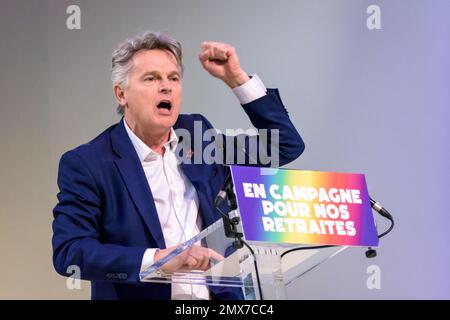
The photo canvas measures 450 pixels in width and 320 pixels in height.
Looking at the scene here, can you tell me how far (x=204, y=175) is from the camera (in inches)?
107

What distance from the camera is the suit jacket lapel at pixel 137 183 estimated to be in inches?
100

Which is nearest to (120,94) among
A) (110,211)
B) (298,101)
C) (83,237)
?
(110,211)

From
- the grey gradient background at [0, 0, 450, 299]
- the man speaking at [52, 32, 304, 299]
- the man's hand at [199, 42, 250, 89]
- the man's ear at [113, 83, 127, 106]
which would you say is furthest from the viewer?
the grey gradient background at [0, 0, 450, 299]

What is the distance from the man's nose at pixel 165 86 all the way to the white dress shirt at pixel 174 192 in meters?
0.14

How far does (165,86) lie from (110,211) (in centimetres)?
45

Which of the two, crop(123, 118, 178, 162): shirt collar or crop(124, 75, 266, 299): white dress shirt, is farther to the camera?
crop(123, 118, 178, 162): shirt collar

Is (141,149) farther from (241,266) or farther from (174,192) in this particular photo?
(241,266)

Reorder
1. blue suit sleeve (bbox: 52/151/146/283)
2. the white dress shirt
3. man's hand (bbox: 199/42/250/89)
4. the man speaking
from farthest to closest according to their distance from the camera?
man's hand (bbox: 199/42/250/89)
the white dress shirt
the man speaking
blue suit sleeve (bbox: 52/151/146/283)

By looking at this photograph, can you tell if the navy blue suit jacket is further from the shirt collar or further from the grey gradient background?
the grey gradient background

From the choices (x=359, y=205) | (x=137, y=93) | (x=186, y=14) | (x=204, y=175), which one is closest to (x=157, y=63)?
(x=137, y=93)

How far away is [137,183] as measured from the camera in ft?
8.54

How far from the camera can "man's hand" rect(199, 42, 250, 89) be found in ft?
8.84

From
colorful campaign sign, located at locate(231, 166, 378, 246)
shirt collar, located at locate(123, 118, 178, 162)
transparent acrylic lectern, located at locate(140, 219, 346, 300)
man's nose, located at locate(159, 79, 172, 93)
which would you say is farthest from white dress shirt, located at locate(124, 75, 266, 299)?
colorful campaign sign, located at locate(231, 166, 378, 246)

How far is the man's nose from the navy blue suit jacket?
18 cm
